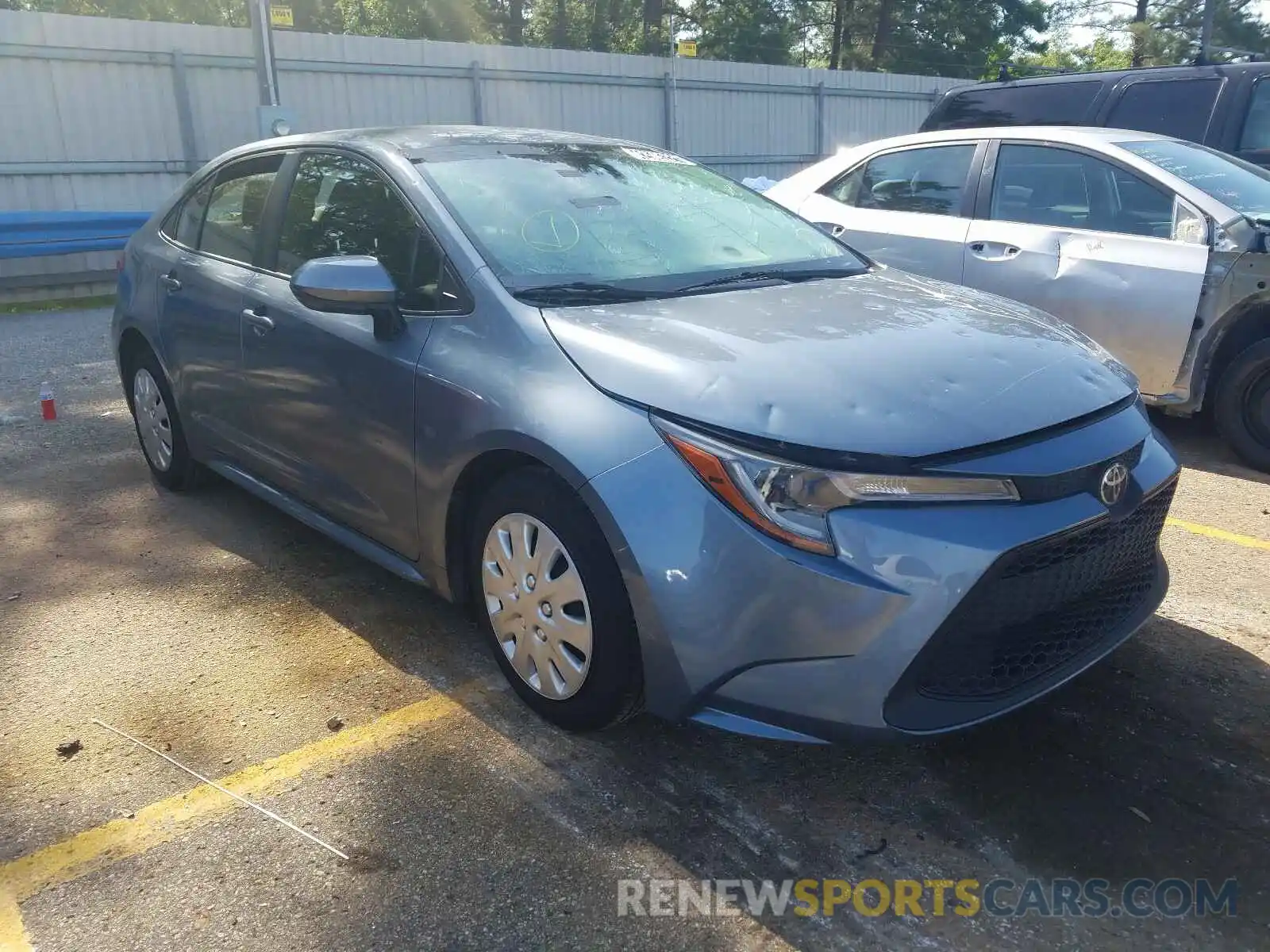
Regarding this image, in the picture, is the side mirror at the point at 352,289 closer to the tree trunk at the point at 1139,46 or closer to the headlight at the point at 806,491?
the headlight at the point at 806,491

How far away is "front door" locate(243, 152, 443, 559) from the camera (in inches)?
129

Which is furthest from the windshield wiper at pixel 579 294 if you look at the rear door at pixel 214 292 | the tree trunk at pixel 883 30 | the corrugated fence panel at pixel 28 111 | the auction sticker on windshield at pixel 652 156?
the tree trunk at pixel 883 30

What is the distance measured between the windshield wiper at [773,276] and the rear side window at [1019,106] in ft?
16.1

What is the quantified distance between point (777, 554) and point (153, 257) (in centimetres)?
361

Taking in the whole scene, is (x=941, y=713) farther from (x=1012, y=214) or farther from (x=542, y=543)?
(x=1012, y=214)

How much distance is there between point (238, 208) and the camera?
14.3ft

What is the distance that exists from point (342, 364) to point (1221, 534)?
3.50 metres

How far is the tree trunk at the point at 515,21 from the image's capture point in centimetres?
3853

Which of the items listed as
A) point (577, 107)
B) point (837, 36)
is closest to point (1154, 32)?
point (837, 36)

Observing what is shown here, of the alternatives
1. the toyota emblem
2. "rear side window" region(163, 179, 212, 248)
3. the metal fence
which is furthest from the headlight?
the metal fence

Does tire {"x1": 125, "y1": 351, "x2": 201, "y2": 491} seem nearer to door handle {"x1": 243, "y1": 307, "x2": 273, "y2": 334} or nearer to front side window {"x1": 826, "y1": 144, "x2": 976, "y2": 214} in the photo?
door handle {"x1": 243, "y1": 307, "x2": 273, "y2": 334}

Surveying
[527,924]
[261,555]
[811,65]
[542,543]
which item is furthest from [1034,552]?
[811,65]

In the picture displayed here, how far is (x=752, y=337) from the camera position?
282cm

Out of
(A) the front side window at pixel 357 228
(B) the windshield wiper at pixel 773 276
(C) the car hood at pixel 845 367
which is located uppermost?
(A) the front side window at pixel 357 228
